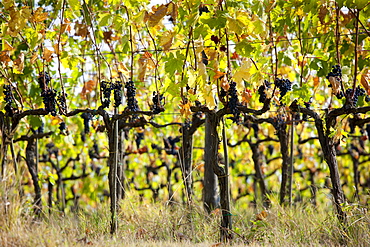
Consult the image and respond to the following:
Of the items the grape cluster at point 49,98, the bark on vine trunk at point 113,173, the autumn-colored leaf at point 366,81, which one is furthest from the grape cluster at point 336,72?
the grape cluster at point 49,98

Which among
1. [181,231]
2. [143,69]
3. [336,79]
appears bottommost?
[181,231]

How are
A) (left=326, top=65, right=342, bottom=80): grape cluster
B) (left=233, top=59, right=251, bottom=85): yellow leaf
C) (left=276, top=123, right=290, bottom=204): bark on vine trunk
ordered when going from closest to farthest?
(left=233, top=59, right=251, bottom=85): yellow leaf < (left=326, top=65, right=342, bottom=80): grape cluster < (left=276, top=123, right=290, bottom=204): bark on vine trunk

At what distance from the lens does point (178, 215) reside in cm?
503

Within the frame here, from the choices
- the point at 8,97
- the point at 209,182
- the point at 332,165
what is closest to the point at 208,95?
the point at 332,165

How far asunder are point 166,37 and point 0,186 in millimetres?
2008

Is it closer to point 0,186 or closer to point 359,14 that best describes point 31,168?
point 0,186

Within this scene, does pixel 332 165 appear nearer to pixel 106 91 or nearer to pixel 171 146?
pixel 106 91

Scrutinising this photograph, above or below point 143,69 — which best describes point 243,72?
below

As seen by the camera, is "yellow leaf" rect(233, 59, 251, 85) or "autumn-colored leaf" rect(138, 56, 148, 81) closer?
"yellow leaf" rect(233, 59, 251, 85)

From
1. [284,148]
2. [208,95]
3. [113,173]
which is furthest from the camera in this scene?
[284,148]

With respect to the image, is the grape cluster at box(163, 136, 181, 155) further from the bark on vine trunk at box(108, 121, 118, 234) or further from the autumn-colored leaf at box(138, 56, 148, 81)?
the autumn-colored leaf at box(138, 56, 148, 81)

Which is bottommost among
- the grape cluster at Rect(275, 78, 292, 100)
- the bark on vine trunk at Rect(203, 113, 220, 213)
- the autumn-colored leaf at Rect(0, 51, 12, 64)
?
the bark on vine trunk at Rect(203, 113, 220, 213)

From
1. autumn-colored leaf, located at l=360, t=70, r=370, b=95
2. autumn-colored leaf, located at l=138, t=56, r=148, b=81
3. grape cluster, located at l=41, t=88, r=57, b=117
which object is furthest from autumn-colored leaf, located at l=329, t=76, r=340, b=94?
grape cluster, located at l=41, t=88, r=57, b=117

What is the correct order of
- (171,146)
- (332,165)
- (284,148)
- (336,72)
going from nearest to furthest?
(336,72) → (332,165) → (284,148) → (171,146)
